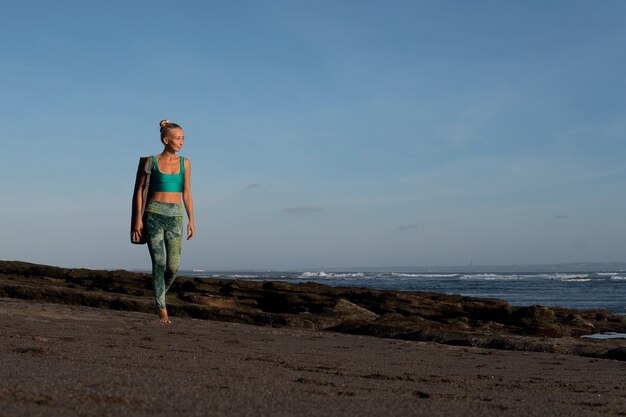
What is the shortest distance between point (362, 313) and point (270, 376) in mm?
7270

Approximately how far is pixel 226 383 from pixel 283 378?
48cm

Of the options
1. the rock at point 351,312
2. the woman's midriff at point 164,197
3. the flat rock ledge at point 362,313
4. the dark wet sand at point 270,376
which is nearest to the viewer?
the dark wet sand at point 270,376

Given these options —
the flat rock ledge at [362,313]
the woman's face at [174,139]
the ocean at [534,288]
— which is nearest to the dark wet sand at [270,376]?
the flat rock ledge at [362,313]

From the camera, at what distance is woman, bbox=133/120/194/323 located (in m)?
7.76

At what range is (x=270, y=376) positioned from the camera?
393 centimetres

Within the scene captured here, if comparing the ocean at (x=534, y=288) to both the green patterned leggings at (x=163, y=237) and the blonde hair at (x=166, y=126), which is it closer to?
the green patterned leggings at (x=163, y=237)

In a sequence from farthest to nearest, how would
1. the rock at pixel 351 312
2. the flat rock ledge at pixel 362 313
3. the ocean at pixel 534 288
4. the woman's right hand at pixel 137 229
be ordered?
the ocean at pixel 534 288, the rock at pixel 351 312, the woman's right hand at pixel 137 229, the flat rock ledge at pixel 362 313

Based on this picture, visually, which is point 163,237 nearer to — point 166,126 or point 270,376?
point 166,126

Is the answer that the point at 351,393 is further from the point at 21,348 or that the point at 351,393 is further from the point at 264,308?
the point at 264,308

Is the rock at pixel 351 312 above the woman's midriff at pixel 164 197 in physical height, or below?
below

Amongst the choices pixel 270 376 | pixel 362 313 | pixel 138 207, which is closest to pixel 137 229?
pixel 138 207

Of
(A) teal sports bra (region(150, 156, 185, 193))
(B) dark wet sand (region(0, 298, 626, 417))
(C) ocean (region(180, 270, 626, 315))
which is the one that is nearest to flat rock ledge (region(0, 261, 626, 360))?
(B) dark wet sand (region(0, 298, 626, 417))

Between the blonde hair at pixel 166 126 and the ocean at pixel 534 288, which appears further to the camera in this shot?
the ocean at pixel 534 288

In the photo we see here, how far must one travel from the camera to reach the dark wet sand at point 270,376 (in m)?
2.85
